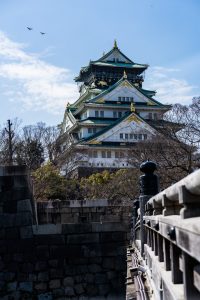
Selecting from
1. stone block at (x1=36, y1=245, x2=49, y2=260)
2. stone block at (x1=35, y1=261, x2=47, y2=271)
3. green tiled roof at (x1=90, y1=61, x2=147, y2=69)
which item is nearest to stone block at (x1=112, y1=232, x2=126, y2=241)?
stone block at (x1=36, y1=245, x2=49, y2=260)

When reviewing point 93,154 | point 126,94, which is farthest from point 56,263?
point 126,94

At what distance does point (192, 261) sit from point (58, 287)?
8281 mm

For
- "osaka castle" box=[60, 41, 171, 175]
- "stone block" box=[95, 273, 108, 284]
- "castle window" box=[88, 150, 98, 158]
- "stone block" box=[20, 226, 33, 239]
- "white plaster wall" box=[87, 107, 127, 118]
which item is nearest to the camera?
"stone block" box=[20, 226, 33, 239]

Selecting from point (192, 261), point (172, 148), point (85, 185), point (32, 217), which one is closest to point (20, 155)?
point (85, 185)

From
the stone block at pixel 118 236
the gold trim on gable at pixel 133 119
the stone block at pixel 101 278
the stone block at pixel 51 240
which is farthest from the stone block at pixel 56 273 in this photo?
the gold trim on gable at pixel 133 119

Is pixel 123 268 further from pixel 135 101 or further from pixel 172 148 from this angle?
pixel 135 101

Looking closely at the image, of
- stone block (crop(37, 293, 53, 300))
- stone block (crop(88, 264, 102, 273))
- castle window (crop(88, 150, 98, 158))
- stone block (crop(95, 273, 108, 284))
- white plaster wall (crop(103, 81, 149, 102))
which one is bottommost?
stone block (crop(37, 293, 53, 300))

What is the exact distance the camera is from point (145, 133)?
42.3m

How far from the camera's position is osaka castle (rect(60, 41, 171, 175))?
159 feet

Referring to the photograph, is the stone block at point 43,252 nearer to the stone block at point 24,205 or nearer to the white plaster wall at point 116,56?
the stone block at point 24,205

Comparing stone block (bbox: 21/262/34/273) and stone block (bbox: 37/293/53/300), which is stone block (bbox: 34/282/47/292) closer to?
stone block (bbox: 37/293/53/300)

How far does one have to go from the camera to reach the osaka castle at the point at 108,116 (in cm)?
4850

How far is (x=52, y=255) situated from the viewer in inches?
424

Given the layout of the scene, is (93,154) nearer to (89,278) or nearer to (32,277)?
(89,278)
